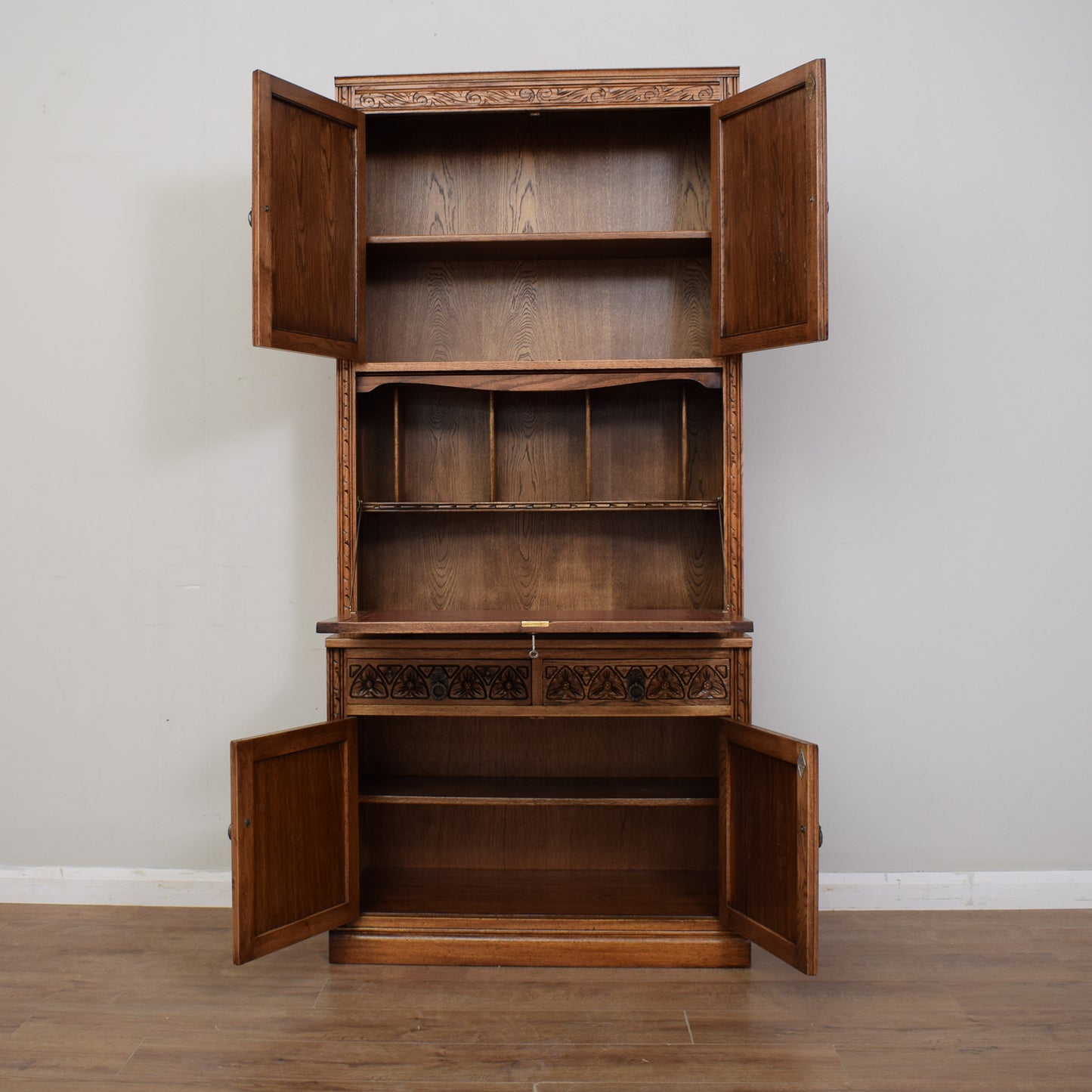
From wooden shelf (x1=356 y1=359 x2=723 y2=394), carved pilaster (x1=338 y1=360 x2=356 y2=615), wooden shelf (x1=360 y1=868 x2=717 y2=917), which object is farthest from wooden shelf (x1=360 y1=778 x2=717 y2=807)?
wooden shelf (x1=356 y1=359 x2=723 y2=394)

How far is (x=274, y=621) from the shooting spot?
10.6ft

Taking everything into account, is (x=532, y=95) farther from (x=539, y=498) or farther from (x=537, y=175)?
(x=539, y=498)

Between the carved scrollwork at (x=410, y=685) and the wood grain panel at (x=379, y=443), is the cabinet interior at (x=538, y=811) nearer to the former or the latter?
the carved scrollwork at (x=410, y=685)

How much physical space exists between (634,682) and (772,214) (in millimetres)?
1424

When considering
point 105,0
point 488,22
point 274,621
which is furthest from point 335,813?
point 105,0

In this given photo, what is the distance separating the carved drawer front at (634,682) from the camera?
105 inches

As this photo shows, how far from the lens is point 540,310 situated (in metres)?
3.09

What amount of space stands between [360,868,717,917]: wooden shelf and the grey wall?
630 millimetres

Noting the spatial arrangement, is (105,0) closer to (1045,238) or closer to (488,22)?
(488,22)

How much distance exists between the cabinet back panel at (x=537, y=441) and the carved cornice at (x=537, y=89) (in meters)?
0.93

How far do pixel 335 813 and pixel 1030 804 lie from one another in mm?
2407

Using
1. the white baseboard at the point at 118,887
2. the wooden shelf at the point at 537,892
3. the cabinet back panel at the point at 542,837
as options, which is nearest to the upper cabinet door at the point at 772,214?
the cabinet back panel at the point at 542,837

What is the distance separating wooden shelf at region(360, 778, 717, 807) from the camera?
109 inches

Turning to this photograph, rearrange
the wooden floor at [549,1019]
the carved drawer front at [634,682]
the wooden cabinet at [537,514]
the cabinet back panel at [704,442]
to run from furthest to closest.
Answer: the cabinet back panel at [704,442], the carved drawer front at [634,682], the wooden cabinet at [537,514], the wooden floor at [549,1019]
